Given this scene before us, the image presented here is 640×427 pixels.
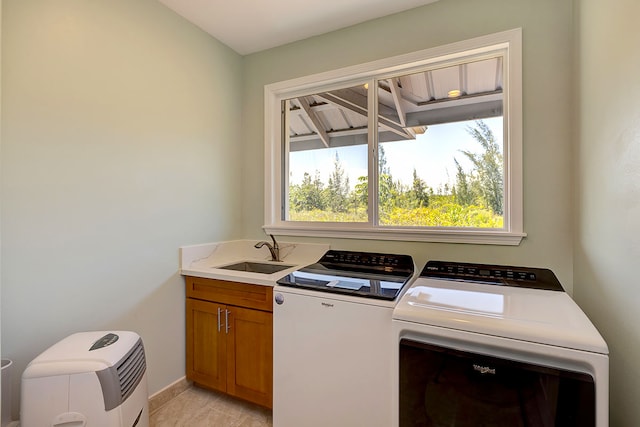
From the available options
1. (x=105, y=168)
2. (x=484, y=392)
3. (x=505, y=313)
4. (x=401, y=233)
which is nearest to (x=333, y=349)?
(x=484, y=392)

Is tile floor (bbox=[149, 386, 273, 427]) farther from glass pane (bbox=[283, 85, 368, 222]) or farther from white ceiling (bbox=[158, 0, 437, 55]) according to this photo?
white ceiling (bbox=[158, 0, 437, 55])

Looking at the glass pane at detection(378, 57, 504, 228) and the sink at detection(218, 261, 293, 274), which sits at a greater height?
the glass pane at detection(378, 57, 504, 228)

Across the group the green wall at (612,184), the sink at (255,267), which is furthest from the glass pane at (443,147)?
the sink at (255,267)

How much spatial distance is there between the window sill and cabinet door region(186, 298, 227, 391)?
30.6 inches

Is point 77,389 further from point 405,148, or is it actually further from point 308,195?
point 405,148

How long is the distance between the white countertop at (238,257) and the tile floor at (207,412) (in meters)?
0.82

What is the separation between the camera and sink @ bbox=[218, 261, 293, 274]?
2268 millimetres

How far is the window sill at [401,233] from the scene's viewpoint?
1740mm

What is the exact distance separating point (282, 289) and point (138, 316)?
0.97 metres

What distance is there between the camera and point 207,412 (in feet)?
6.13

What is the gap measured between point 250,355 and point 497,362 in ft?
4.45

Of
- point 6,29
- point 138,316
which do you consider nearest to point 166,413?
point 138,316

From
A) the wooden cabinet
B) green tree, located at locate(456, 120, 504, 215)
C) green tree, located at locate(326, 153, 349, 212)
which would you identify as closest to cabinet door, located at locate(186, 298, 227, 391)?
the wooden cabinet

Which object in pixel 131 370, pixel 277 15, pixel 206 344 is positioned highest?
pixel 277 15
